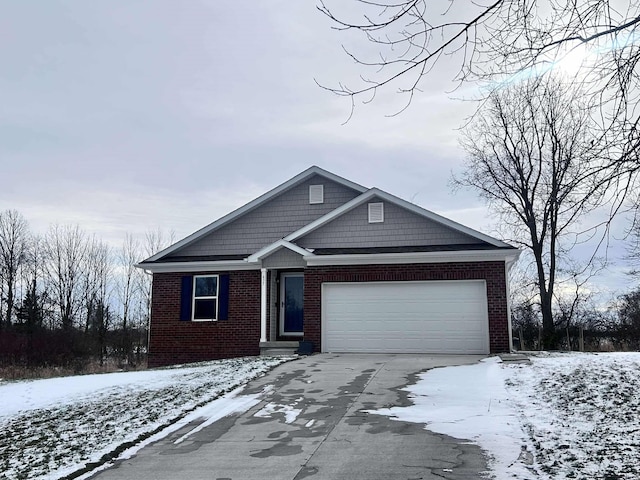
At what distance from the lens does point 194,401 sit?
354 inches

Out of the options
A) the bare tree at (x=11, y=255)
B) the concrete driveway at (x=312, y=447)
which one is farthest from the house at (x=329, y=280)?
the bare tree at (x=11, y=255)

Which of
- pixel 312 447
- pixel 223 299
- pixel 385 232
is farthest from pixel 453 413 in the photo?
pixel 223 299

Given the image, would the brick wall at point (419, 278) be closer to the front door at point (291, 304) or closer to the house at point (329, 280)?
the house at point (329, 280)

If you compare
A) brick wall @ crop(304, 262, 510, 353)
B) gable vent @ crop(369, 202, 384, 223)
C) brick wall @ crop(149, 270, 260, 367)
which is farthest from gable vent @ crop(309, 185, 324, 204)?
brick wall @ crop(149, 270, 260, 367)

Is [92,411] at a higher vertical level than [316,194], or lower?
lower

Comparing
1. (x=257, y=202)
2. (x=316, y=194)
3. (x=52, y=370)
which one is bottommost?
(x=52, y=370)

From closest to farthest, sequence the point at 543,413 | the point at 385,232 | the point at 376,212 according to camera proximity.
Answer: the point at 543,413 < the point at 385,232 < the point at 376,212

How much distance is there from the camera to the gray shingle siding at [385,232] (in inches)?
636

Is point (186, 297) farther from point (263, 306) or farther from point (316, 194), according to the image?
point (316, 194)

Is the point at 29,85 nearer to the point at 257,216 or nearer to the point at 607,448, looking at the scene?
the point at 257,216

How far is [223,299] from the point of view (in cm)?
1719

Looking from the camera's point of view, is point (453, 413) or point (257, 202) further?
point (257, 202)

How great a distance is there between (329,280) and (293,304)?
1.93m

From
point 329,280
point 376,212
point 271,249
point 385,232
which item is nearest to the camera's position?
point 329,280
